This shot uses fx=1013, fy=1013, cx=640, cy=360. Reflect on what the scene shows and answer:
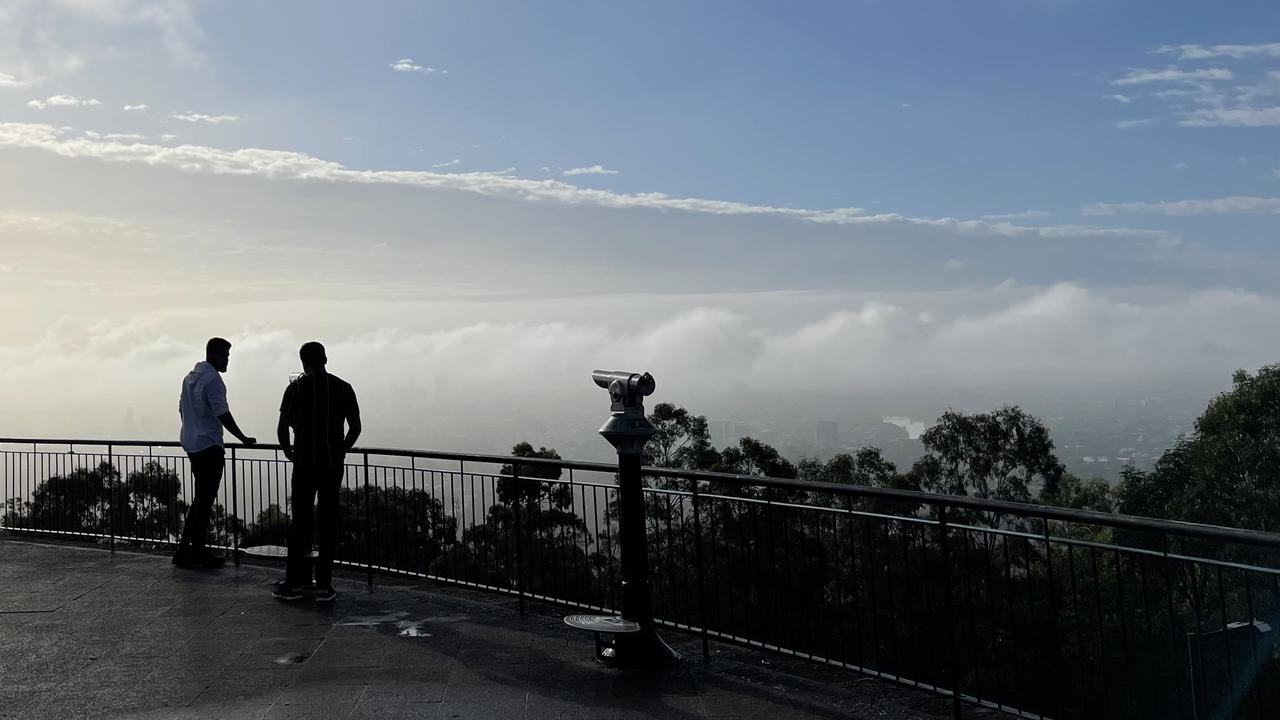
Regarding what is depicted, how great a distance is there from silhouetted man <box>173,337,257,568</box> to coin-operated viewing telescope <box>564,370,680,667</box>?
4865 millimetres

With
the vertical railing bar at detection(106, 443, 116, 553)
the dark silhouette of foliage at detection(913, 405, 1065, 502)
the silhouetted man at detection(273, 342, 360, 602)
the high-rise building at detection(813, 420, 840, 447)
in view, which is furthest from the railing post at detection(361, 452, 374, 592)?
the high-rise building at detection(813, 420, 840, 447)

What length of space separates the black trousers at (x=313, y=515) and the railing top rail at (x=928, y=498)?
64cm

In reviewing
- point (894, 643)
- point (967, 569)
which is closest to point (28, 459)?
point (894, 643)

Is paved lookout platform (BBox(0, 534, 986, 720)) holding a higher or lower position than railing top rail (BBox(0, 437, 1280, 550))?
lower

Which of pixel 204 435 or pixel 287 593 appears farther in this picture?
pixel 204 435

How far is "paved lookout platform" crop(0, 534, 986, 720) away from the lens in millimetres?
5383

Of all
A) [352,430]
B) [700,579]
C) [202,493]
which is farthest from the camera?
[202,493]

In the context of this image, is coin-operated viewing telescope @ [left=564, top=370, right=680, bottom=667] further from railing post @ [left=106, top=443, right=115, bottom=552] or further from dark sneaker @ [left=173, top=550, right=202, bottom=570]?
railing post @ [left=106, top=443, right=115, bottom=552]

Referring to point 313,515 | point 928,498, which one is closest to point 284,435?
point 313,515

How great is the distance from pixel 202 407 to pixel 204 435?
27 centimetres

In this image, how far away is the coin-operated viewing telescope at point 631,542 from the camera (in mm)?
6094

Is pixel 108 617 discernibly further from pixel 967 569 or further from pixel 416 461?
pixel 967 569

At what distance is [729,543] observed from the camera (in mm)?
6953

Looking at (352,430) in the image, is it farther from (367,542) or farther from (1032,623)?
(1032,623)
